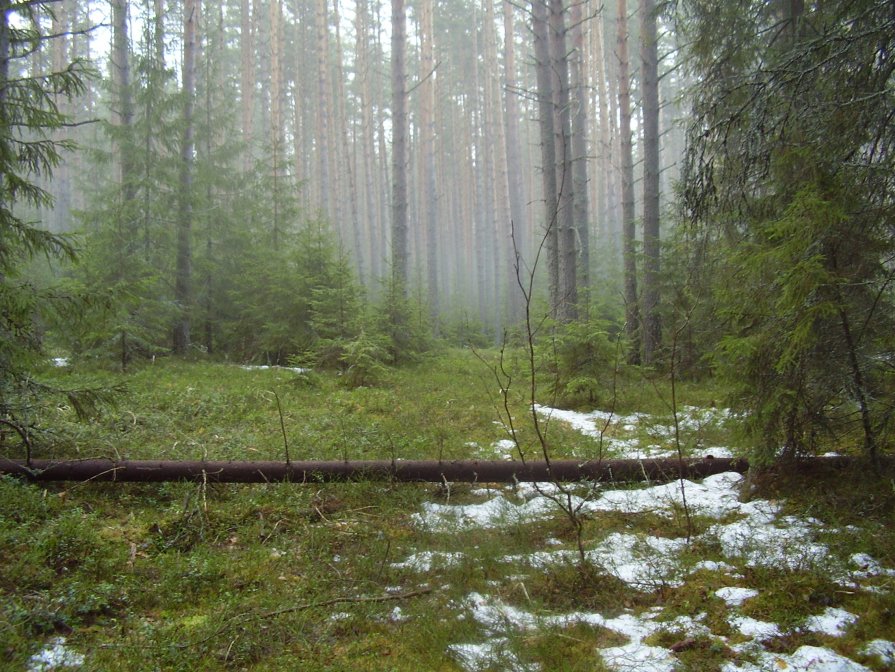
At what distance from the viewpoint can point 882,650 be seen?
2.60 metres

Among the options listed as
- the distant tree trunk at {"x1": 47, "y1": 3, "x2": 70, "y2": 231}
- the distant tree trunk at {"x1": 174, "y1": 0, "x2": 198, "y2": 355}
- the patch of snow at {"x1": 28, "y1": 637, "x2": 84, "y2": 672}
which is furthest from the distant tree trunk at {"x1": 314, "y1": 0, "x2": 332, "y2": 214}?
the patch of snow at {"x1": 28, "y1": 637, "x2": 84, "y2": 672}

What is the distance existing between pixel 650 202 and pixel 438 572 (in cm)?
1048

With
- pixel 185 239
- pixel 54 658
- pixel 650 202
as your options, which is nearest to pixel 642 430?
pixel 650 202

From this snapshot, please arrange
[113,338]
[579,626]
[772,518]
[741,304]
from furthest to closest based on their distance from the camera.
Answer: [113,338] → [741,304] → [772,518] → [579,626]

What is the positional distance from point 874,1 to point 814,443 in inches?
134

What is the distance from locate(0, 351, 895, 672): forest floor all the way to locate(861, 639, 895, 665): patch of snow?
0.03ft

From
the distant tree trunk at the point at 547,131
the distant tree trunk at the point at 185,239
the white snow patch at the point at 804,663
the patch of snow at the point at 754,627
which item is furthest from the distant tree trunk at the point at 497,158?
the white snow patch at the point at 804,663

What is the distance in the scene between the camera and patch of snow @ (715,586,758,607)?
10.5 ft

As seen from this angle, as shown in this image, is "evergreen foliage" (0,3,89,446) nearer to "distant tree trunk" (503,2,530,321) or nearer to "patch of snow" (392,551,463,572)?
"patch of snow" (392,551,463,572)

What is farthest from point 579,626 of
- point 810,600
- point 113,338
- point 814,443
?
point 113,338

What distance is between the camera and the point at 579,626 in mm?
3092

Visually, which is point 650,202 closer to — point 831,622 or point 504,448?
point 504,448

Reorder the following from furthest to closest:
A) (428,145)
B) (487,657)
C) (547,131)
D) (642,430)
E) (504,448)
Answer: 1. (428,145)
2. (547,131)
3. (642,430)
4. (504,448)
5. (487,657)

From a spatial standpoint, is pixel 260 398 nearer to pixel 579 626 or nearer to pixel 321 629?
pixel 321 629
